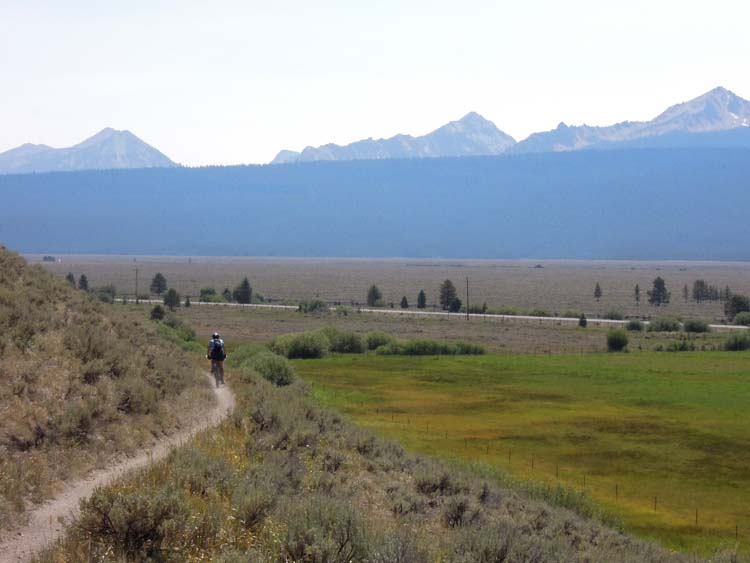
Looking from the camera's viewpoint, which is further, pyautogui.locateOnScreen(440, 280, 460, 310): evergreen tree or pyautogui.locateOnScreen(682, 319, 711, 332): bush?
pyautogui.locateOnScreen(440, 280, 460, 310): evergreen tree

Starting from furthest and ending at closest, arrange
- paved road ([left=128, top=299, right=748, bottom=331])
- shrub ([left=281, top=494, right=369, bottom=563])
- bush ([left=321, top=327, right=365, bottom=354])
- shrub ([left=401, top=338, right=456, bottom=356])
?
paved road ([left=128, top=299, right=748, bottom=331]), bush ([left=321, top=327, right=365, bottom=354]), shrub ([left=401, top=338, right=456, bottom=356]), shrub ([left=281, top=494, right=369, bottom=563])

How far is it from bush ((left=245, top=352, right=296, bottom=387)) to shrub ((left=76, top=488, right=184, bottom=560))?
28975mm

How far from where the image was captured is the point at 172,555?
10125 mm

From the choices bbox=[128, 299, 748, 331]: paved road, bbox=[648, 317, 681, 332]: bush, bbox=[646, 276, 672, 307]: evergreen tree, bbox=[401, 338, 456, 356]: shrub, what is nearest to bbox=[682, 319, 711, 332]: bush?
bbox=[648, 317, 681, 332]: bush

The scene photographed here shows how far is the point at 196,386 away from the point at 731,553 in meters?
13.6

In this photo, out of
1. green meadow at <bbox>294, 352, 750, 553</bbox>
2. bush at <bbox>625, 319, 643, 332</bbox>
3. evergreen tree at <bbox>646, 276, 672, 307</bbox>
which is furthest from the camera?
evergreen tree at <bbox>646, 276, 672, 307</bbox>

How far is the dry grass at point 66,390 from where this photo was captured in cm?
1320

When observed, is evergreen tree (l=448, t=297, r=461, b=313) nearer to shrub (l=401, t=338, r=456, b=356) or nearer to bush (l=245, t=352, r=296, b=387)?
shrub (l=401, t=338, r=456, b=356)

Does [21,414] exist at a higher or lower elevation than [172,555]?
higher

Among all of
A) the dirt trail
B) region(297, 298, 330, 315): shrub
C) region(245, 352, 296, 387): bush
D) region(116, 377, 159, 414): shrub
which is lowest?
region(297, 298, 330, 315): shrub

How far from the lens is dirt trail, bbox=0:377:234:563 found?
404 inches

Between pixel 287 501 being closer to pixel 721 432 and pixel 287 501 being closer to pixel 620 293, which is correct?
pixel 721 432

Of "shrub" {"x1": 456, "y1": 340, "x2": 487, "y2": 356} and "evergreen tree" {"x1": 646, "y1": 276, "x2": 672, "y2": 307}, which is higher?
"evergreen tree" {"x1": 646, "y1": 276, "x2": 672, "y2": 307}

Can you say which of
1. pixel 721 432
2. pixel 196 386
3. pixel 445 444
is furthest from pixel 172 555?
pixel 721 432
